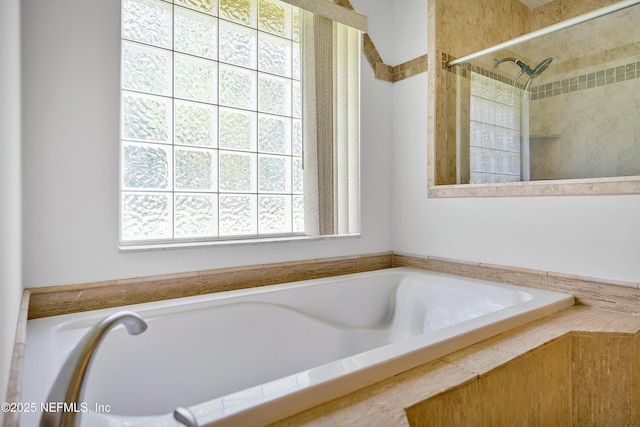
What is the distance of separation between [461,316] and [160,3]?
81.5 inches

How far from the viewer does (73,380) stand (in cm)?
59

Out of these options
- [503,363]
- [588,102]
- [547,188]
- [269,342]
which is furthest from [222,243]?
[588,102]

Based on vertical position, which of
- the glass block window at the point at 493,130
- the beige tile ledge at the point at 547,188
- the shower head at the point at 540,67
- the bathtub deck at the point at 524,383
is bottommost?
the bathtub deck at the point at 524,383

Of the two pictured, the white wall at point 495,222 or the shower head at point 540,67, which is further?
the shower head at point 540,67

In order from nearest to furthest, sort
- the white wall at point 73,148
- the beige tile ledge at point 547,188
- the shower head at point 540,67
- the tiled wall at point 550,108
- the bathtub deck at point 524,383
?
the bathtub deck at point 524,383 < the white wall at point 73,148 < the beige tile ledge at point 547,188 < the tiled wall at point 550,108 < the shower head at point 540,67

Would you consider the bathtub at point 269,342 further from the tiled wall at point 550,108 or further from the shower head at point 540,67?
the shower head at point 540,67

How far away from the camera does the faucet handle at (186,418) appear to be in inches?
26.6

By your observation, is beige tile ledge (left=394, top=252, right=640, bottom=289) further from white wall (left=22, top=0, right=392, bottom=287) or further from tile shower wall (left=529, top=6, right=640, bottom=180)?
white wall (left=22, top=0, right=392, bottom=287)

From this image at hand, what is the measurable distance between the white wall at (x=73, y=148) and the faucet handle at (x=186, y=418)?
974 mm

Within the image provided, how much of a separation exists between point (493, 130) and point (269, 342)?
5.58 feet

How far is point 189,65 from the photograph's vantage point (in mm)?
1857

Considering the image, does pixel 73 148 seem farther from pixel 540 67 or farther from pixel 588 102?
pixel 588 102

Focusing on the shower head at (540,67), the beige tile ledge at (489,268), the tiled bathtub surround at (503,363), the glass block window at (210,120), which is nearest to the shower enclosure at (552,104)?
the shower head at (540,67)

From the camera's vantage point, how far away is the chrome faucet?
22.4 inches
